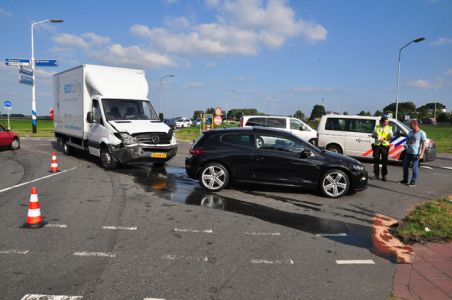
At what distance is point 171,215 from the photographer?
6.34 metres

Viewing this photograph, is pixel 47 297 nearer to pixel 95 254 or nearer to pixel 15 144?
pixel 95 254

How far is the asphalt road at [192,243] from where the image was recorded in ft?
12.0

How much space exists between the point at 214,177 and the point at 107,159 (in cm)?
458

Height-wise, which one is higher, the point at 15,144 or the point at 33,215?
the point at 15,144

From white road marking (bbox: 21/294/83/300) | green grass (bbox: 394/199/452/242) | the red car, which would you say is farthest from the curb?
the red car

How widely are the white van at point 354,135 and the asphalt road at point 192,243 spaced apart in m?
5.12

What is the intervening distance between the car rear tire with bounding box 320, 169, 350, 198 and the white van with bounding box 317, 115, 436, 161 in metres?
6.62

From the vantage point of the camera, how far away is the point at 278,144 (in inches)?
327

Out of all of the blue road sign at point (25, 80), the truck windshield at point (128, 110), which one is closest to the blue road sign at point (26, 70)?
the blue road sign at point (25, 80)

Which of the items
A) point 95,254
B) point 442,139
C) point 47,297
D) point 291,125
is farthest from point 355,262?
point 442,139

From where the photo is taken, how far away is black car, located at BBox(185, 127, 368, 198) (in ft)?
26.5

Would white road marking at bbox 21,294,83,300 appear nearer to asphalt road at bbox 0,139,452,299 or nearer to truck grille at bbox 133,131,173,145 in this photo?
asphalt road at bbox 0,139,452,299

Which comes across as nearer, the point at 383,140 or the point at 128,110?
the point at 383,140

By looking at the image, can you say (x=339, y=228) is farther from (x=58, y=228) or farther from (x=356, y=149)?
(x=356, y=149)
